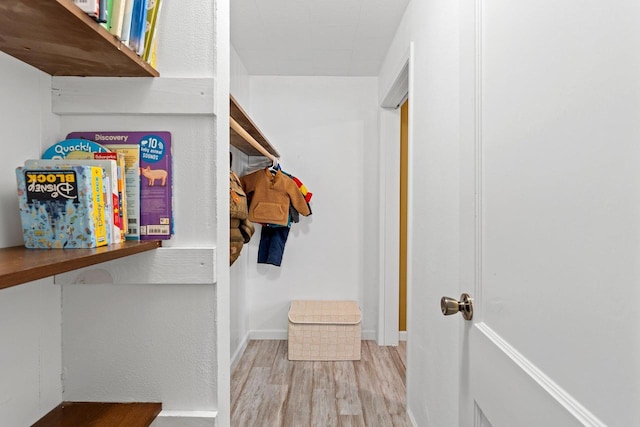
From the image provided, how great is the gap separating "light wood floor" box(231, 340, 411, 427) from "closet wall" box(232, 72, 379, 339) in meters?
0.50

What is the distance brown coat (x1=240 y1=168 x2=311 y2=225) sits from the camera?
10.5ft

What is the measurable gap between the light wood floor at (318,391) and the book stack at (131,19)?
1.98m

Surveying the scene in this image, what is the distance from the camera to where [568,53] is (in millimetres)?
644

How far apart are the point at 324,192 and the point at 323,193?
0.5 inches

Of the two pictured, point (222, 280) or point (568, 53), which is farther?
point (222, 280)

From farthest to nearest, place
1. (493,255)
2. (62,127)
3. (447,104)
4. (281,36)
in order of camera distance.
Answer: (281,36), (447,104), (62,127), (493,255)

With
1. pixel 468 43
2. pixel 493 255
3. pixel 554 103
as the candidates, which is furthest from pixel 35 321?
pixel 468 43

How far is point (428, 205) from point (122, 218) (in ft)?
4.35

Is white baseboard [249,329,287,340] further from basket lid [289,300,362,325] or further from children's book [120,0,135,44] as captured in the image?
children's book [120,0,135,44]

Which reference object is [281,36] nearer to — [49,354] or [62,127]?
[62,127]

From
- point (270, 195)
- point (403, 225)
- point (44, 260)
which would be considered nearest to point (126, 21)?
point (44, 260)

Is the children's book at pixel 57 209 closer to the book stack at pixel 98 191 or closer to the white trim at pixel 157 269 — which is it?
the book stack at pixel 98 191

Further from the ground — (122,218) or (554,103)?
(554,103)

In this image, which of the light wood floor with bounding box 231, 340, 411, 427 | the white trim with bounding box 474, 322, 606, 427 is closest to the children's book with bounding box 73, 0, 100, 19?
the white trim with bounding box 474, 322, 606, 427
